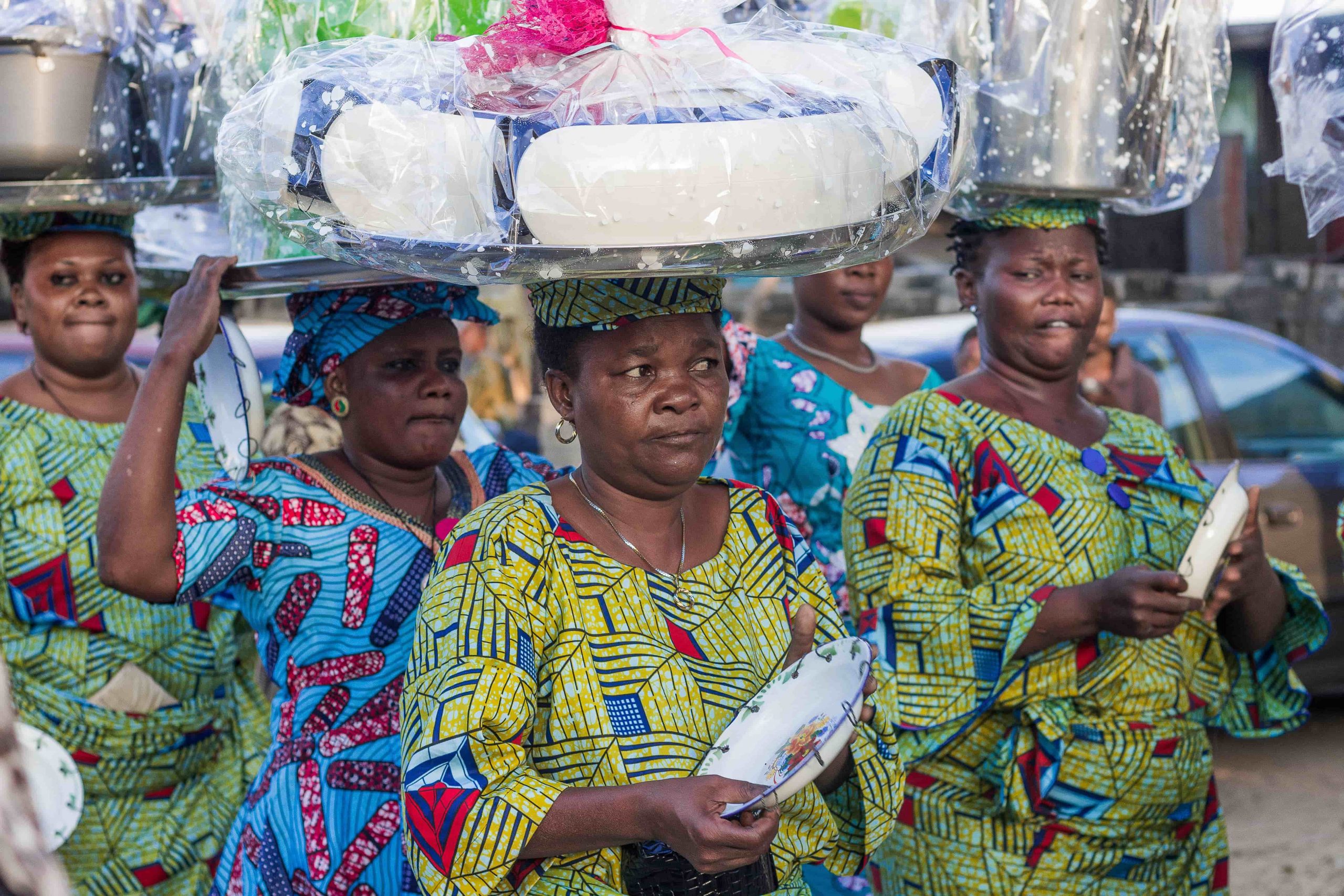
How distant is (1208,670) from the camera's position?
9.41ft

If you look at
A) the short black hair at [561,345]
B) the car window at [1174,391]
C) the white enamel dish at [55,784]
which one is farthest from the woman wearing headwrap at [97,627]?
the car window at [1174,391]

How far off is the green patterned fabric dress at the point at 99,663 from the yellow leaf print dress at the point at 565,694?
5.02 ft

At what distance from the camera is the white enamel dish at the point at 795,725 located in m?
1.69

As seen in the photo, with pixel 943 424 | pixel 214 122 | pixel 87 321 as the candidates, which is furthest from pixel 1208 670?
pixel 87 321

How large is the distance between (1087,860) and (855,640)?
109 cm

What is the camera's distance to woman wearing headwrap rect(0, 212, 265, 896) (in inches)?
124

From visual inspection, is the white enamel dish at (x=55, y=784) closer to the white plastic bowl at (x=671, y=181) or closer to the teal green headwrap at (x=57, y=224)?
the teal green headwrap at (x=57, y=224)

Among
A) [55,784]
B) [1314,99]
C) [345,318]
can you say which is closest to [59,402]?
[55,784]

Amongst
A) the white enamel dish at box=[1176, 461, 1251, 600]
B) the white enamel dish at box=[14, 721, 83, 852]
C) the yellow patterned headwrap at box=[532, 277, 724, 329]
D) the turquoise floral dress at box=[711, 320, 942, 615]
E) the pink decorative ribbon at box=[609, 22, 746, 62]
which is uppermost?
the pink decorative ribbon at box=[609, 22, 746, 62]

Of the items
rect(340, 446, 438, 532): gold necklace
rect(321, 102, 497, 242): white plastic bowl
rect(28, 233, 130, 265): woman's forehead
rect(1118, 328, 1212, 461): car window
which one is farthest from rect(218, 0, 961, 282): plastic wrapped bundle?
rect(1118, 328, 1212, 461): car window

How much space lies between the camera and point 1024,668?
8.75 feet

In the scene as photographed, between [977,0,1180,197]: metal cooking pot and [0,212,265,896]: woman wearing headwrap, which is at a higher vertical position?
[977,0,1180,197]: metal cooking pot

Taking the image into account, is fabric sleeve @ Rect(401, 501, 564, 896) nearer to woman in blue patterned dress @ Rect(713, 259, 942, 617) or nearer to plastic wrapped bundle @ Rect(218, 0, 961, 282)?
plastic wrapped bundle @ Rect(218, 0, 961, 282)

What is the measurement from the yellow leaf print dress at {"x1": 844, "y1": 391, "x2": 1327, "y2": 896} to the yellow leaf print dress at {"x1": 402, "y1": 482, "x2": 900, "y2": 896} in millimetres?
583
